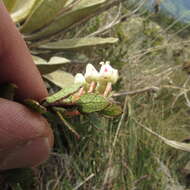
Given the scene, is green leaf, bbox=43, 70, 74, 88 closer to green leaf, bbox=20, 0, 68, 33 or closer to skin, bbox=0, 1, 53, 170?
green leaf, bbox=20, 0, 68, 33

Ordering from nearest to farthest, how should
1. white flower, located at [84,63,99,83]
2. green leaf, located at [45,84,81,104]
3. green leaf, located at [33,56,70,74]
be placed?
green leaf, located at [45,84,81,104]
white flower, located at [84,63,99,83]
green leaf, located at [33,56,70,74]

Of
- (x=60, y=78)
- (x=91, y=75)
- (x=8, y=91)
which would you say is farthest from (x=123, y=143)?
(x=8, y=91)

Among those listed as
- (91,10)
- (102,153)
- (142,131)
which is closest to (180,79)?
(142,131)

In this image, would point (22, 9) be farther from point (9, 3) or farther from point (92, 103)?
point (92, 103)

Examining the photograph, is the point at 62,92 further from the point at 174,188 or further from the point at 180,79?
the point at 180,79

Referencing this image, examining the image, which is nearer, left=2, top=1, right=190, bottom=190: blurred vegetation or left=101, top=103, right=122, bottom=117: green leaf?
left=101, top=103, right=122, bottom=117: green leaf

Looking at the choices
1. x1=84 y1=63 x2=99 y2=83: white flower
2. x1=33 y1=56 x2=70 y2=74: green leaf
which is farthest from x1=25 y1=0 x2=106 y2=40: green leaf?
x1=84 y1=63 x2=99 y2=83: white flower

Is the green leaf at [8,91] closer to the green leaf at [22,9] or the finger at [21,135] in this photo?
the finger at [21,135]
